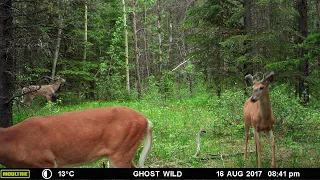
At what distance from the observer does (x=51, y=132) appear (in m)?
5.06

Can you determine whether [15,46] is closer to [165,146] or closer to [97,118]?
[165,146]

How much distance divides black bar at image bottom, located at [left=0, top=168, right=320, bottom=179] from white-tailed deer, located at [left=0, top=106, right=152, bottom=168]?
0.12 meters

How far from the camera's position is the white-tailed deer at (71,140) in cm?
491

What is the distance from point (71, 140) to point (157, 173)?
1.26m

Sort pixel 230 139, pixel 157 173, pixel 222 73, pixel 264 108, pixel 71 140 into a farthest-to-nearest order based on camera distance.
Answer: pixel 222 73, pixel 230 139, pixel 264 108, pixel 157 173, pixel 71 140

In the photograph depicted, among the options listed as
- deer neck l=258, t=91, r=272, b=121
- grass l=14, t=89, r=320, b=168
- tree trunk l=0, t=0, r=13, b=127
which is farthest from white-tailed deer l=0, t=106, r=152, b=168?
tree trunk l=0, t=0, r=13, b=127

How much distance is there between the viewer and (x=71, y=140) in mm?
5062

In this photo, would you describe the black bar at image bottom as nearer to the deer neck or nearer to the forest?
the forest

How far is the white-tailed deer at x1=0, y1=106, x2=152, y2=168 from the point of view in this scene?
4.91 meters

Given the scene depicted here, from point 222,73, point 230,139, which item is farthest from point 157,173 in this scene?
point 222,73

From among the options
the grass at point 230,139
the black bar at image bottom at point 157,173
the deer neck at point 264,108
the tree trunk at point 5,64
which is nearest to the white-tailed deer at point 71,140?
the black bar at image bottom at point 157,173

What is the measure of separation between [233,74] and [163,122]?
172 inches

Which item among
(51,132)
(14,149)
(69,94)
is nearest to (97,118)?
(51,132)

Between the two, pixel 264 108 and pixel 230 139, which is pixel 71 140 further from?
pixel 230 139
